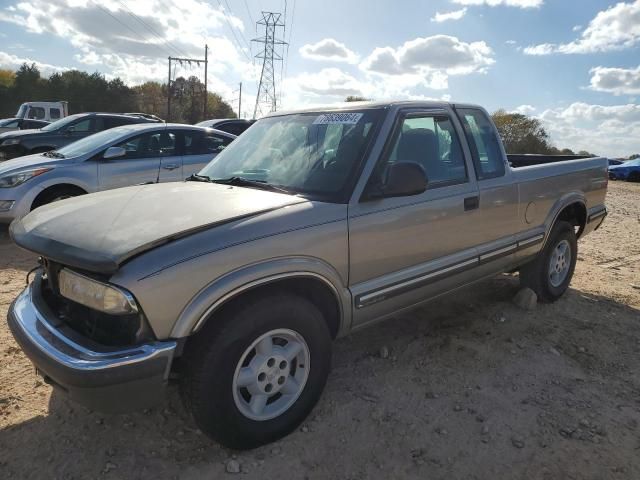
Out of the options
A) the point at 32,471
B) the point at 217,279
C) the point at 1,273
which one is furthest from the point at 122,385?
the point at 1,273

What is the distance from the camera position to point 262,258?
243 cm

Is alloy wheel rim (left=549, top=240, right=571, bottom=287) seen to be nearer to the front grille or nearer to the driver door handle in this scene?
the driver door handle

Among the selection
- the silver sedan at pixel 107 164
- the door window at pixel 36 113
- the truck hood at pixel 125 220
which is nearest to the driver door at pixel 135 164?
the silver sedan at pixel 107 164

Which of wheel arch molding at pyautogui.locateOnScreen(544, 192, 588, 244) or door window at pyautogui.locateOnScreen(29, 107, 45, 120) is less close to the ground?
door window at pyautogui.locateOnScreen(29, 107, 45, 120)

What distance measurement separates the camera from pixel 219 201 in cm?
275

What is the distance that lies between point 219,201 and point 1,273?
12.9 feet

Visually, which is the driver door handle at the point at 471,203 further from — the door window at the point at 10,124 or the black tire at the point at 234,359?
the door window at the point at 10,124

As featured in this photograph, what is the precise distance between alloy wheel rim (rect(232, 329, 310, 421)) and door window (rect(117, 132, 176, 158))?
Result: 17.5ft

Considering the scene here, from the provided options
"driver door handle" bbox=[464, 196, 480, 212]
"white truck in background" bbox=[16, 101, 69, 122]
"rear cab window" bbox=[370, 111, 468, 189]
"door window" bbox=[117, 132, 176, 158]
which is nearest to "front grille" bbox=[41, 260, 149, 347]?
"rear cab window" bbox=[370, 111, 468, 189]

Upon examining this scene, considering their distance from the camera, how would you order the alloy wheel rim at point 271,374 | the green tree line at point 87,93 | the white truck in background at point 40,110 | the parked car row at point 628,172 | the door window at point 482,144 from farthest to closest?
the green tree line at point 87,93
the parked car row at point 628,172
the white truck in background at point 40,110
the door window at point 482,144
the alloy wheel rim at point 271,374

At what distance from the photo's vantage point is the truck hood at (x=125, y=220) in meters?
2.20

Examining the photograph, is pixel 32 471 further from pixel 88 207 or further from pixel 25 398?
pixel 88 207

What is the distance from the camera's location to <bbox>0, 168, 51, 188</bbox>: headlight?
6258mm

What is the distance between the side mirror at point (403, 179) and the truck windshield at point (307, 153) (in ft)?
0.79
